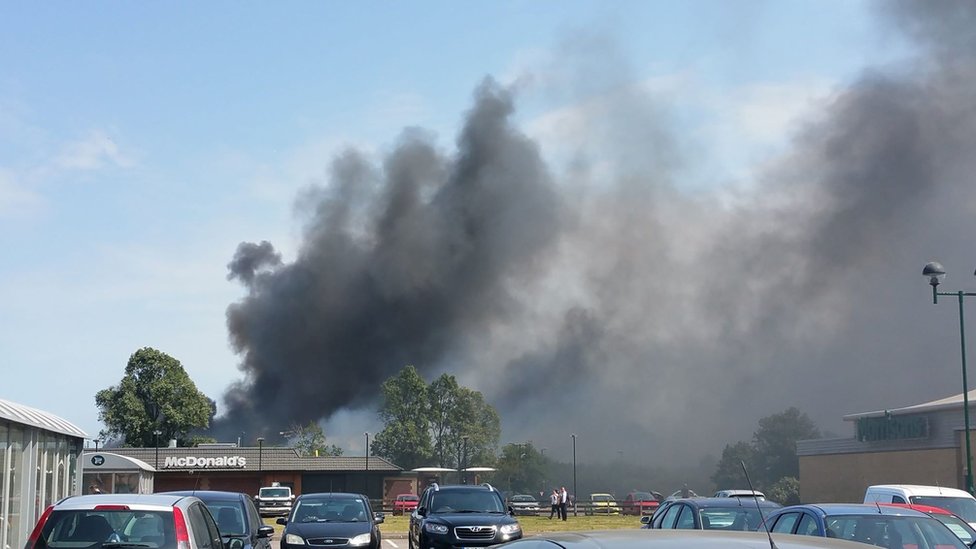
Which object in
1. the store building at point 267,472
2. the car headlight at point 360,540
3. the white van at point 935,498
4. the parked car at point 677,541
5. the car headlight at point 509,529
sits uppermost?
the store building at point 267,472

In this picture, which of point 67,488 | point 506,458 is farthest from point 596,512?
point 506,458

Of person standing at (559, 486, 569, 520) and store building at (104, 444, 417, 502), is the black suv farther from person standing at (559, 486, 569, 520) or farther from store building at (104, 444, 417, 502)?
store building at (104, 444, 417, 502)

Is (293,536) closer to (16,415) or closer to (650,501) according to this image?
(16,415)

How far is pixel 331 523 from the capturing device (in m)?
19.5

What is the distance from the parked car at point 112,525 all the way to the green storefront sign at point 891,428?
50.1 metres

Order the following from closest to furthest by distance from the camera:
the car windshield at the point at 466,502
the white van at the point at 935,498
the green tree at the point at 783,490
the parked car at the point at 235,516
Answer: the parked car at the point at 235,516
the white van at the point at 935,498
the car windshield at the point at 466,502
the green tree at the point at 783,490

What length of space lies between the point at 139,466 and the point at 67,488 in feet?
88.0

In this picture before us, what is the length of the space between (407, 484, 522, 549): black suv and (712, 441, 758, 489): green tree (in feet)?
309

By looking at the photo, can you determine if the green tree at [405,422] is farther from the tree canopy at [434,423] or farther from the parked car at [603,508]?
the parked car at [603,508]

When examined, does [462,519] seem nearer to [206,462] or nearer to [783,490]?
[206,462]

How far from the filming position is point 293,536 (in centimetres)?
1891

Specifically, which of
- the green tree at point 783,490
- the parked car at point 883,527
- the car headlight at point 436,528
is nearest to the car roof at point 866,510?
the parked car at point 883,527

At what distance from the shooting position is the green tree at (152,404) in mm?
94000

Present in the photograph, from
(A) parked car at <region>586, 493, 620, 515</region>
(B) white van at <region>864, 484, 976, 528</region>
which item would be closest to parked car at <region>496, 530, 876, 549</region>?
(B) white van at <region>864, 484, 976, 528</region>
